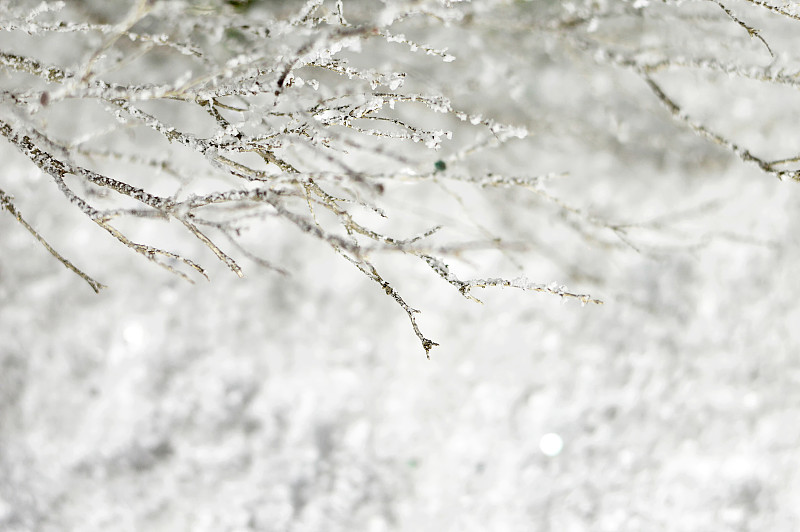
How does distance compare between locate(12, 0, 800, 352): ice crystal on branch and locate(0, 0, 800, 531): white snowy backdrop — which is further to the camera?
locate(0, 0, 800, 531): white snowy backdrop

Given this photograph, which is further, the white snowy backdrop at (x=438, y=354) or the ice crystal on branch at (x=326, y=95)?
the white snowy backdrop at (x=438, y=354)

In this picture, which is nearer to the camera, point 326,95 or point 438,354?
point 326,95

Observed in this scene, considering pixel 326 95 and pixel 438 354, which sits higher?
pixel 326 95

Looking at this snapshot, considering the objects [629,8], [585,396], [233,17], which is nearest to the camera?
[233,17]

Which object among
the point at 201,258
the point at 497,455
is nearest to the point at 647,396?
the point at 497,455

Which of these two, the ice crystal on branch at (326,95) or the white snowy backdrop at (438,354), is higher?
the ice crystal on branch at (326,95)

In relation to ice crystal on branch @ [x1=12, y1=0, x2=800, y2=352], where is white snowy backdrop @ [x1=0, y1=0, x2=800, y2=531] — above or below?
below

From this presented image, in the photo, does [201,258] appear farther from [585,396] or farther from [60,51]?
[585,396]

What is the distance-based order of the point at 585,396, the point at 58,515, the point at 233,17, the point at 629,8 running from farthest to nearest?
the point at 585,396 → the point at 58,515 → the point at 629,8 → the point at 233,17
